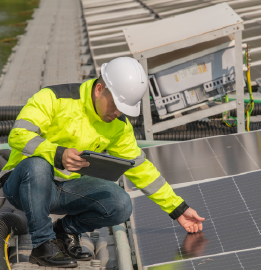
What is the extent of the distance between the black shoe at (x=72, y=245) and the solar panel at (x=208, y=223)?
0.42 meters

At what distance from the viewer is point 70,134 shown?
2854 millimetres

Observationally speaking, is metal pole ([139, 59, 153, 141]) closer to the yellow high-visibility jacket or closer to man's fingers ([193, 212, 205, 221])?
the yellow high-visibility jacket

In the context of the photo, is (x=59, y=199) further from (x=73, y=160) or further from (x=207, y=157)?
(x=207, y=157)

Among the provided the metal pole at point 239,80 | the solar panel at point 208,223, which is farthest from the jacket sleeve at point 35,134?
the metal pole at point 239,80

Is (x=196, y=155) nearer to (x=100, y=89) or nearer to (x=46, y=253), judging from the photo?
(x=100, y=89)

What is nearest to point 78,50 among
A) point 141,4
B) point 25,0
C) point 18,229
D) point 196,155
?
point 141,4

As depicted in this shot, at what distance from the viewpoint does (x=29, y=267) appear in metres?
2.73

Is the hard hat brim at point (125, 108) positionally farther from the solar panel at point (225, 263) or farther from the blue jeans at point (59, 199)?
the solar panel at point (225, 263)

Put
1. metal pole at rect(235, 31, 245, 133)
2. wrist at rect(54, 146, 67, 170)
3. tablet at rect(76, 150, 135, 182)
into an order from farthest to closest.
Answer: metal pole at rect(235, 31, 245, 133), wrist at rect(54, 146, 67, 170), tablet at rect(76, 150, 135, 182)

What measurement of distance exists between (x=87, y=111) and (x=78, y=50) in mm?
8695

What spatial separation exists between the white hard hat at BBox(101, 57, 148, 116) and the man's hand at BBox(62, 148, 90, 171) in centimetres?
49

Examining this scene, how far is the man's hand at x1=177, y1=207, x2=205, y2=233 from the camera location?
3010 millimetres

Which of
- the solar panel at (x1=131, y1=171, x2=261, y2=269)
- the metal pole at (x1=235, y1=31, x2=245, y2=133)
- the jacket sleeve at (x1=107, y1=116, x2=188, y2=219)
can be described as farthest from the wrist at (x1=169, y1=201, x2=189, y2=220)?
the metal pole at (x1=235, y1=31, x2=245, y2=133)

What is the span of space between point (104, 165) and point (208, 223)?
118cm
